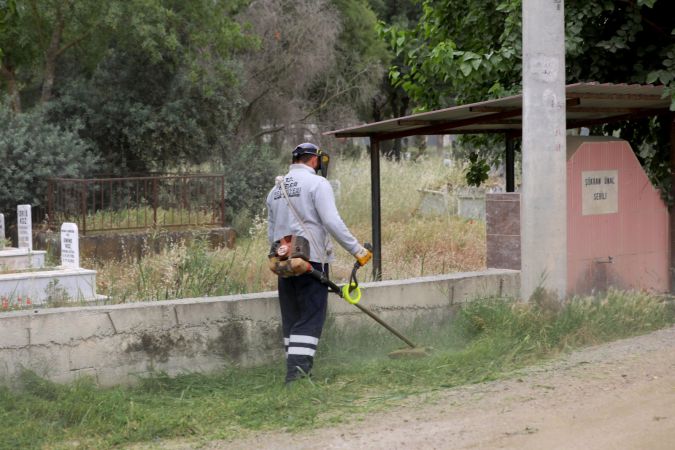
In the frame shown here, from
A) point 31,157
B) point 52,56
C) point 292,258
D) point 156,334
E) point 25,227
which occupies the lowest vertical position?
point 156,334

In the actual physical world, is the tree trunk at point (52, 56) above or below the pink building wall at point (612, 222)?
above

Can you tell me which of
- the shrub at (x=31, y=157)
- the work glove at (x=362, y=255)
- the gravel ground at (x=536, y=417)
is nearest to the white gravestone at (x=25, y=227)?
the shrub at (x=31, y=157)

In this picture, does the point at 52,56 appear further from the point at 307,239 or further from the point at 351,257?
the point at 307,239

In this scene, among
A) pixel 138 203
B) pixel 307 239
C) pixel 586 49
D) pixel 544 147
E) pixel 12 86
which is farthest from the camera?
pixel 12 86

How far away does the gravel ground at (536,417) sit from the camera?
580 cm

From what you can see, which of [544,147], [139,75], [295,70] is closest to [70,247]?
[544,147]

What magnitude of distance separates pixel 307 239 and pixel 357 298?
66 cm

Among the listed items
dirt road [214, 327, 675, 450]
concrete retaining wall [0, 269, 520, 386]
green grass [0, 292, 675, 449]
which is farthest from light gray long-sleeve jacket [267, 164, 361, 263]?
dirt road [214, 327, 675, 450]

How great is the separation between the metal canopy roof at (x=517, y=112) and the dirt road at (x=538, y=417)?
2602mm

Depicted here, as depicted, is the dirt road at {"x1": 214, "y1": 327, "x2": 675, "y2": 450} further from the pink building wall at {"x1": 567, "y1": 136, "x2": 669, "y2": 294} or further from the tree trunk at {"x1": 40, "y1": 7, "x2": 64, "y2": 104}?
the tree trunk at {"x1": 40, "y1": 7, "x2": 64, "y2": 104}

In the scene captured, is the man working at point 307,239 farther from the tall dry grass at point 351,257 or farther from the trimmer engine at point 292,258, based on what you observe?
the tall dry grass at point 351,257

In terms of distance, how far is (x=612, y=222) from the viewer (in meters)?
9.88

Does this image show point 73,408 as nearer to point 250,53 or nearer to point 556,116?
point 556,116

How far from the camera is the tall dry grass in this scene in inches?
407
